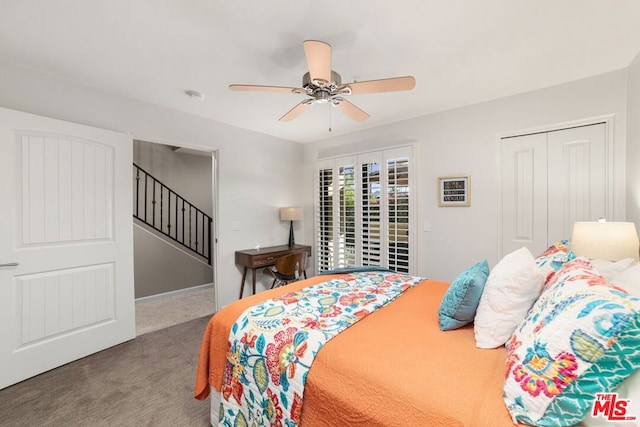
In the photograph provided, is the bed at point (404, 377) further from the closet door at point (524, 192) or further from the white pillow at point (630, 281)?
the closet door at point (524, 192)

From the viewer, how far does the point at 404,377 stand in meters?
0.98

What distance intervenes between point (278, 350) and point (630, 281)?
1.47 meters

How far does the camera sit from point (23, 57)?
81.8 inches

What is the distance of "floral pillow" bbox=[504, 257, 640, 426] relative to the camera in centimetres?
69

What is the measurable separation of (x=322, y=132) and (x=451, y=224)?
2180 mm

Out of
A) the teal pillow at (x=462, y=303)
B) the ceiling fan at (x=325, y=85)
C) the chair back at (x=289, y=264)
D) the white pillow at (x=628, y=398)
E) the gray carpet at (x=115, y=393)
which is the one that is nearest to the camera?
the white pillow at (x=628, y=398)

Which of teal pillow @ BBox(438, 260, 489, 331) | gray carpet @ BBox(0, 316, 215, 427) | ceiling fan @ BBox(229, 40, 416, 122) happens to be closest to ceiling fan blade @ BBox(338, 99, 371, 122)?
ceiling fan @ BBox(229, 40, 416, 122)

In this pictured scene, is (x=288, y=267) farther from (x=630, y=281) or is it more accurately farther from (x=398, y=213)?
(x=630, y=281)

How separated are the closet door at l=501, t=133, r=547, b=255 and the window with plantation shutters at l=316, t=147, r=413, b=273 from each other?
39.0 inches

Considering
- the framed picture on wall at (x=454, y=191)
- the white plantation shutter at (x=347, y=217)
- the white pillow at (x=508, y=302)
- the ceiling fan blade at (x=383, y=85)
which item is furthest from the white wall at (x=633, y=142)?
the white plantation shutter at (x=347, y=217)

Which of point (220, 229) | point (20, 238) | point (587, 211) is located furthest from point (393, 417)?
point (220, 229)

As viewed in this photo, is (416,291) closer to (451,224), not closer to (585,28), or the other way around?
(451,224)

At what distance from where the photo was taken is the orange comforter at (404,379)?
2.81 feet

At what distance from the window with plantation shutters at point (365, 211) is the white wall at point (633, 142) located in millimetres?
1815
